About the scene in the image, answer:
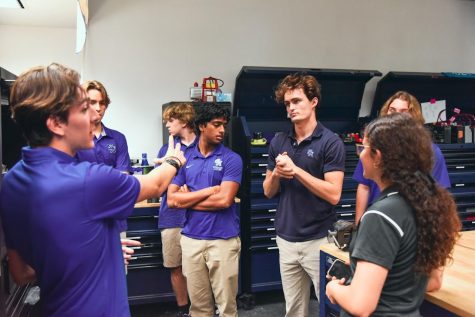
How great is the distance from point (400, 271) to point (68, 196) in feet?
3.11

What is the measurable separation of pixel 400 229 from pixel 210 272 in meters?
1.36

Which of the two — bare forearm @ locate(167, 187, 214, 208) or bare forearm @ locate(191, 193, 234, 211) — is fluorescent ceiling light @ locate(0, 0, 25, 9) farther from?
bare forearm @ locate(191, 193, 234, 211)

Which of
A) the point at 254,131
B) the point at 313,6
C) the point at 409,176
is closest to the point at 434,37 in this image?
the point at 313,6

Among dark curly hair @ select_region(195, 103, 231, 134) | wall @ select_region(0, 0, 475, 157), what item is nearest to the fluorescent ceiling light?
wall @ select_region(0, 0, 475, 157)

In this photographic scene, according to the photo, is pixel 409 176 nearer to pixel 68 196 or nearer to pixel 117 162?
pixel 68 196

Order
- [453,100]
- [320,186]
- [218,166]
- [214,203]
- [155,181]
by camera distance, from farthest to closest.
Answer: [453,100]
[218,166]
[214,203]
[320,186]
[155,181]

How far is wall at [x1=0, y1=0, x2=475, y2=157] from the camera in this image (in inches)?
137

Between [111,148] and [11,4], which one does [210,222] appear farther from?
[11,4]

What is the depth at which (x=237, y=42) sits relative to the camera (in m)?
3.78

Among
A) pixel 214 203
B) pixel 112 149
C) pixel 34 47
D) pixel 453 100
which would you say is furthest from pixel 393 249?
pixel 453 100

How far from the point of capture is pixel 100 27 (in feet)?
11.2

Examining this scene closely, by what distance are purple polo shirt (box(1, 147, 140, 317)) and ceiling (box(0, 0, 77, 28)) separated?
1858 mm

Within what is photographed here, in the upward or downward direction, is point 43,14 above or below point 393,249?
above

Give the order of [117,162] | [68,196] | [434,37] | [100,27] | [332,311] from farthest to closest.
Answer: [434,37] → [100,27] → [117,162] → [332,311] → [68,196]
